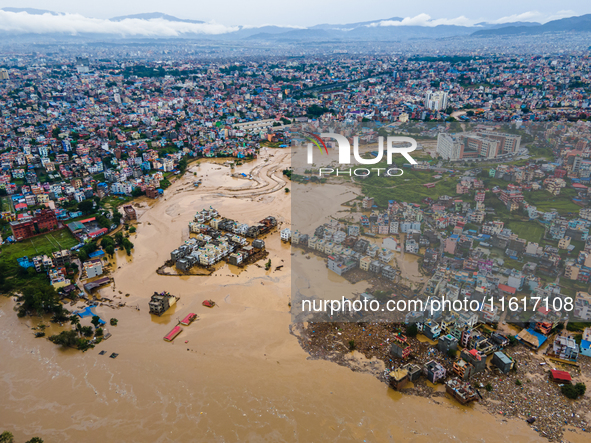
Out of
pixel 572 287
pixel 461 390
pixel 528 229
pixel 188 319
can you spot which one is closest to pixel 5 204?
pixel 188 319

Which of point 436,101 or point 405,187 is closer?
point 405,187

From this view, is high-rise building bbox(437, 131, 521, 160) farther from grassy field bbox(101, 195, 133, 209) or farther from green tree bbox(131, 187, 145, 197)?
grassy field bbox(101, 195, 133, 209)

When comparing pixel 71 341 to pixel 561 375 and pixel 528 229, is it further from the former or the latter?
pixel 528 229

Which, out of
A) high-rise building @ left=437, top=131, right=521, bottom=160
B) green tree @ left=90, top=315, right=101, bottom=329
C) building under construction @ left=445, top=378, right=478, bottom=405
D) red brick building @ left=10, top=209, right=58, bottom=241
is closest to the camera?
building under construction @ left=445, top=378, right=478, bottom=405

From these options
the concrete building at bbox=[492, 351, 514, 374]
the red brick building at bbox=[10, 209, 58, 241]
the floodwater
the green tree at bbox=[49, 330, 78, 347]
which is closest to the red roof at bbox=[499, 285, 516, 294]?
the concrete building at bbox=[492, 351, 514, 374]

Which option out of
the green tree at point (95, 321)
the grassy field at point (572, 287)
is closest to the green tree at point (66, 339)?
the green tree at point (95, 321)
